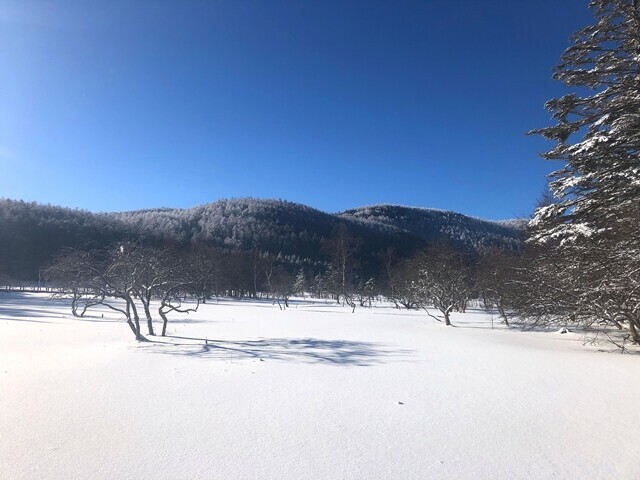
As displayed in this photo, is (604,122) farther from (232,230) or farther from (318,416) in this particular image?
(232,230)

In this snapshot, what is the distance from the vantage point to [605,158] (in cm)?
982

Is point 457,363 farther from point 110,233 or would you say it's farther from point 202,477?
point 110,233

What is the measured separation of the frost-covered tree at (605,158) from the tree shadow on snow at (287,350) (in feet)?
19.8

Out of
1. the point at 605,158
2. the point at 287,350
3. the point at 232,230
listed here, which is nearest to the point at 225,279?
the point at 287,350

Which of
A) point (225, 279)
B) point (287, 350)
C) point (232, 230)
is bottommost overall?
point (287, 350)

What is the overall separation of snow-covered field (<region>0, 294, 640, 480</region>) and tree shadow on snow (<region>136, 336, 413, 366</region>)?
6.9 inches

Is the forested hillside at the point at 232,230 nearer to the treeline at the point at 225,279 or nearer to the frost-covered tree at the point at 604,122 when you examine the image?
the treeline at the point at 225,279

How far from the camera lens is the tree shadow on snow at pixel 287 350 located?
A: 11258mm

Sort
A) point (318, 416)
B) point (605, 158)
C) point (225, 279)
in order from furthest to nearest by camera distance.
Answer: point (225, 279)
point (605, 158)
point (318, 416)

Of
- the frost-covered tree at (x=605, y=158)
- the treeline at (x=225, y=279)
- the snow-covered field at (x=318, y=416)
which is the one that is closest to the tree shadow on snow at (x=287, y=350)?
the snow-covered field at (x=318, y=416)

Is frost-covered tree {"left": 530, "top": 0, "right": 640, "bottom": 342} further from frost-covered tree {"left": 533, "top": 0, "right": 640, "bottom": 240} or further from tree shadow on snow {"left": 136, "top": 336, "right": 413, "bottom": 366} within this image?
tree shadow on snow {"left": 136, "top": 336, "right": 413, "bottom": 366}

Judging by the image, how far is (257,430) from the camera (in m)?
5.54

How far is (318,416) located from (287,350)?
6.88 meters

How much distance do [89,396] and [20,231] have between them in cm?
11555
